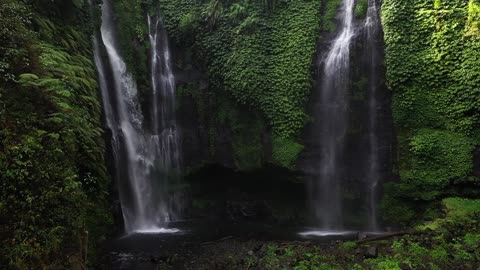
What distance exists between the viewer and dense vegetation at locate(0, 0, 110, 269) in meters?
5.67

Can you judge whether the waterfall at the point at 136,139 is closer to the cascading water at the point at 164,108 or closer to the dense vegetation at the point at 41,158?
the cascading water at the point at 164,108

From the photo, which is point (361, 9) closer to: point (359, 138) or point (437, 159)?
point (359, 138)

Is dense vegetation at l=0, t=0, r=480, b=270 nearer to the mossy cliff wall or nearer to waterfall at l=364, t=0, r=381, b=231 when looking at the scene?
the mossy cliff wall

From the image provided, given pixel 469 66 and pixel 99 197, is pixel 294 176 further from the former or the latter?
pixel 99 197

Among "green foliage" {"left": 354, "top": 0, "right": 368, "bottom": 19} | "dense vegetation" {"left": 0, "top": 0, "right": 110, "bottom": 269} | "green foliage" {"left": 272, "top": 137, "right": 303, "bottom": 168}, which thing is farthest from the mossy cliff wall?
"dense vegetation" {"left": 0, "top": 0, "right": 110, "bottom": 269}

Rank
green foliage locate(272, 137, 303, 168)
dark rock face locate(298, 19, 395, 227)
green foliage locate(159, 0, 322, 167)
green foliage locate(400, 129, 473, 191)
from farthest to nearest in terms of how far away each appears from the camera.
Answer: green foliage locate(159, 0, 322, 167), green foliage locate(272, 137, 303, 168), dark rock face locate(298, 19, 395, 227), green foliage locate(400, 129, 473, 191)

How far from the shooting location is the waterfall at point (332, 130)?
1412cm

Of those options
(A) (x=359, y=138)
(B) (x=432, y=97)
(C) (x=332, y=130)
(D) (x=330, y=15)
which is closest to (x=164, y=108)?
(C) (x=332, y=130)

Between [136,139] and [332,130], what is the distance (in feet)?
24.4

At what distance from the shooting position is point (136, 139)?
48.8 ft

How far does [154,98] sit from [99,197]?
25.0ft

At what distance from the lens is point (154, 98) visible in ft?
51.2

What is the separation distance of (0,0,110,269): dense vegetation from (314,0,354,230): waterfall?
8.29 metres

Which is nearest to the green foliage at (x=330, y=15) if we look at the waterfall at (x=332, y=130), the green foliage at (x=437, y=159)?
the waterfall at (x=332, y=130)
